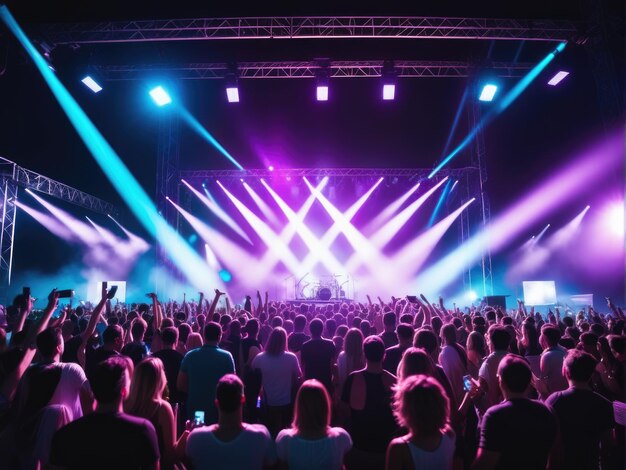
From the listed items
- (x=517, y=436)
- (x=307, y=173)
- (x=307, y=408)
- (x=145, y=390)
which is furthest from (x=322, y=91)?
(x=517, y=436)

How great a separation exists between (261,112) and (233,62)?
5099mm

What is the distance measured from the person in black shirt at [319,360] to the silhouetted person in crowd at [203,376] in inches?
45.1

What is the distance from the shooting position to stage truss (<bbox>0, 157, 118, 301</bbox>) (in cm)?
1461

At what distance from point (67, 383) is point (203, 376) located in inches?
49.7

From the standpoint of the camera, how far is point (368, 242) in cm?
2469

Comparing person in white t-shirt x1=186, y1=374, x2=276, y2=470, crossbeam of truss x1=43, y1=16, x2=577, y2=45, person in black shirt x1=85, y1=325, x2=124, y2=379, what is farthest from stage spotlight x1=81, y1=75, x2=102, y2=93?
person in white t-shirt x1=186, y1=374, x2=276, y2=470

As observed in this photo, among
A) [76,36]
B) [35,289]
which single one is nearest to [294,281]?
[35,289]

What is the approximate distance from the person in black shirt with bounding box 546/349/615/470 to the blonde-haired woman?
2734 mm

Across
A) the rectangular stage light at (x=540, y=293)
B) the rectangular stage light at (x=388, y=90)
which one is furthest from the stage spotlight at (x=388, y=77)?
the rectangular stage light at (x=540, y=293)

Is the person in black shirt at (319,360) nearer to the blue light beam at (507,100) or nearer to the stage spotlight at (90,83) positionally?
the stage spotlight at (90,83)

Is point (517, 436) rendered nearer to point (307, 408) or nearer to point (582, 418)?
point (582, 418)

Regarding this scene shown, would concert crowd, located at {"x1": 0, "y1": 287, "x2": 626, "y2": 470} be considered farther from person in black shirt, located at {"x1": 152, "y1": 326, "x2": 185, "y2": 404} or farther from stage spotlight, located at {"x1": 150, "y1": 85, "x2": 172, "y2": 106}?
stage spotlight, located at {"x1": 150, "y1": 85, "x2": 172, "y2": 106}

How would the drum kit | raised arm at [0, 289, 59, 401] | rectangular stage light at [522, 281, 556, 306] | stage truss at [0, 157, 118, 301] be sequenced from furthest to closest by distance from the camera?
1. the drum kit
2. rectangular stage light at [522, 281, 556, 306]
3. stage truss at [0, 157, 118, 301]
4. raised arm at [0, 289, 59, 401]

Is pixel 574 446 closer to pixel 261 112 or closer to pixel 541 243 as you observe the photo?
pixel 261 112
